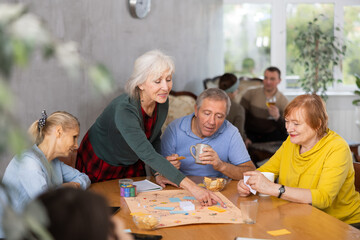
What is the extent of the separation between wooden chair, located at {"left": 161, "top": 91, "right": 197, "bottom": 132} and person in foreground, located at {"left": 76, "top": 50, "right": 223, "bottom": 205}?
1894mm

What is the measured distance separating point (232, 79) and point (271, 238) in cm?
337

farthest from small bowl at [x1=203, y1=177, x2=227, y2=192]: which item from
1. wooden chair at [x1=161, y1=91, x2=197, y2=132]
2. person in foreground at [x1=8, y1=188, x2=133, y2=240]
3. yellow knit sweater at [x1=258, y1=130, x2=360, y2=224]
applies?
wooden chair at [x1=161, y1=91, x2=197, y2=132]

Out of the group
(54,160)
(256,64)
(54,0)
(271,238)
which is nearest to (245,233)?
(271,238)

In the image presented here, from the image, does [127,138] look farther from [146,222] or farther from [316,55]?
[316,55]

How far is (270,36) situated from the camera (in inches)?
258

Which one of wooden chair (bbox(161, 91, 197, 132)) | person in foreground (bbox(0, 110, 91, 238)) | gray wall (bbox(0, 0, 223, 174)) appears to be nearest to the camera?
person in foreground (bbox(0, 110, 91, 238))

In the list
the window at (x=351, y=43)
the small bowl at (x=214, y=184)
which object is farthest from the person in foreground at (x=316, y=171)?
the window at (x=351, y=43)

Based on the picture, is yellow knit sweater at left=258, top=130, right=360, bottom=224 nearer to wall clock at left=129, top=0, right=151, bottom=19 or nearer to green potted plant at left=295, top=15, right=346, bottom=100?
wall clock at left=129, top=0, right=151, bottom=19

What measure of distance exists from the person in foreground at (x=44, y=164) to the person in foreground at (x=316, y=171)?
82 cm

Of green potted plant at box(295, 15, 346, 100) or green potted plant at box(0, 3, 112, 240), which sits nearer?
green potted plant at box(0, 3, 112, 240)

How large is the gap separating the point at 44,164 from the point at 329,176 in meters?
1.22

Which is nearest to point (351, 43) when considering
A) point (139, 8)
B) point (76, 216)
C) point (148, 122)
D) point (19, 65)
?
point (139, 8)

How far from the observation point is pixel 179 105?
15.1ft

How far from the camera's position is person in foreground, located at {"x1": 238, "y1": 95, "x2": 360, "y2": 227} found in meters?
1.99
